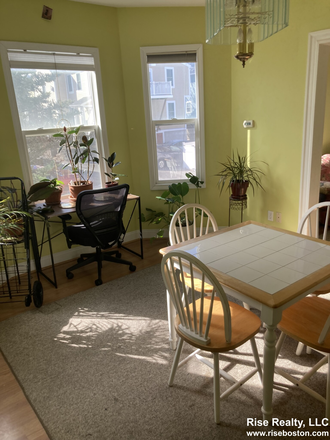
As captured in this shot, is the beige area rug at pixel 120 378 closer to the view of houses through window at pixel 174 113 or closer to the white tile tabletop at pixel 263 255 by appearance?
the white tile tabletop at pixel 263 255

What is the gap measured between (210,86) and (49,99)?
1783 mm

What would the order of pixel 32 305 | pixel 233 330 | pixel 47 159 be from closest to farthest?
pixel 233 330, pixel 32 305, pixel 47 159

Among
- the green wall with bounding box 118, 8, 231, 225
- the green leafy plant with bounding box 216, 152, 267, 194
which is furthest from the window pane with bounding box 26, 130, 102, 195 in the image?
the green leafy plant with bounding box 216, 152, 267, 194

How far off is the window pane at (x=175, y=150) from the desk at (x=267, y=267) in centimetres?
197

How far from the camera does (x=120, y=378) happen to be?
7.02 ft

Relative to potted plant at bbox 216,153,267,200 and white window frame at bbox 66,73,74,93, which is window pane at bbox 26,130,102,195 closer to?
white window frame at bbox 66,73,74,93

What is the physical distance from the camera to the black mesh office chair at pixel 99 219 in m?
3.04

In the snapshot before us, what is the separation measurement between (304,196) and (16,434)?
9.98 feet

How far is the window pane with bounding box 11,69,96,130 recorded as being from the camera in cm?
339

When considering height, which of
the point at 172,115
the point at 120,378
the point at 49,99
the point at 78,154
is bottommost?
Result: the point at 120,378

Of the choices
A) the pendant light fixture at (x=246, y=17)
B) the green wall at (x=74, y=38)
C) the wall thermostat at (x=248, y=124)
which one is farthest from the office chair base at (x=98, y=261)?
the pendant light fixture at (x=246, y=17)

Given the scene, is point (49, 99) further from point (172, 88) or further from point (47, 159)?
point (172, 88)

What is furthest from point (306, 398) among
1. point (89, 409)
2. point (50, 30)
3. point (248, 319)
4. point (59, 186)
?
point (50, 30)

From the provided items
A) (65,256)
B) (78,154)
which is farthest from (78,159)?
(65,256)
